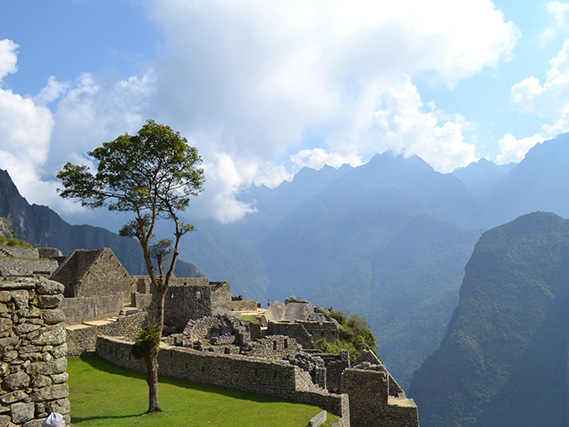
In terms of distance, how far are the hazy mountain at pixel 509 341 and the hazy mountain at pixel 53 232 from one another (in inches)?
3072

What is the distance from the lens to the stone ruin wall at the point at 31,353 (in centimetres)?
629

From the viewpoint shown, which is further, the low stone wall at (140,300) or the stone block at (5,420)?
the low stone wall at (140,300)

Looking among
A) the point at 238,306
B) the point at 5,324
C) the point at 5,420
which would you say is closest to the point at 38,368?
the point at 5,420

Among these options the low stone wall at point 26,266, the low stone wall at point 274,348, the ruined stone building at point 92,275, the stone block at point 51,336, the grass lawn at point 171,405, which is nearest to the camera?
the stone block at point 51,336

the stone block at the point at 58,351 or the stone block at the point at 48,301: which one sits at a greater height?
the stone block at the point at 48,301

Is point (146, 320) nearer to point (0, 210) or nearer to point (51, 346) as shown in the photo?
point (51, 346)

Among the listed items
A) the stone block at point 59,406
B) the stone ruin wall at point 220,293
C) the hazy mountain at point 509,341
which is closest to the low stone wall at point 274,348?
the stone ruin wall at point 220,293

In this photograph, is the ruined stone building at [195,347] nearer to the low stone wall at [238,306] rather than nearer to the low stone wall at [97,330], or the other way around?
the low stone wall at [97,330]

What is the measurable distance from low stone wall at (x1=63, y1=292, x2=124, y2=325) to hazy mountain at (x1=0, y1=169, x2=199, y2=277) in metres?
76.0

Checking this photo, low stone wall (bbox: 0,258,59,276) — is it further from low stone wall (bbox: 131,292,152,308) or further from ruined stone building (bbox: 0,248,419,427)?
low stone wall (bbox: 131,292,152,308)

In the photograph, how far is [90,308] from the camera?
26344 millimetres

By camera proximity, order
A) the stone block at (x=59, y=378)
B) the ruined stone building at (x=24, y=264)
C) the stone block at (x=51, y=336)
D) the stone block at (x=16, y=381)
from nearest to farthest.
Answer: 1. the stone block at (x=16, y=381)
2. the stone block at (x=51, y=336)
3. the stone block at (x=59, y=378)
4. the ruined stone building at (x=24, y=264)

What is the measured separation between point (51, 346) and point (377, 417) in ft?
55.6

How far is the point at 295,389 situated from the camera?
16766 millimetres
